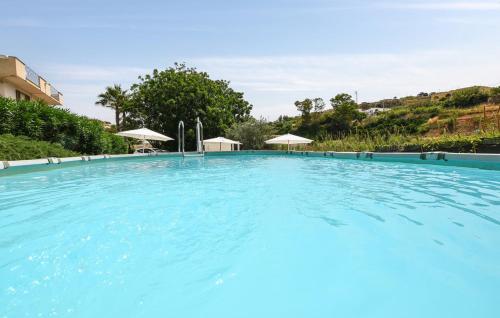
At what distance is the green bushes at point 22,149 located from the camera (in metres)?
9.15

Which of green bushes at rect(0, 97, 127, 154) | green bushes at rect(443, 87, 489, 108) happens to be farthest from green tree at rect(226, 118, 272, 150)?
green bushes at rect(443, 87, 489, 108)

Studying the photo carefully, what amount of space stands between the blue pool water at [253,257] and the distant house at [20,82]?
17554 mm

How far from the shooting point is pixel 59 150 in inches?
464

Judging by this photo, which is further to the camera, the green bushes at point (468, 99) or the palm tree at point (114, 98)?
the palm tree at point (114, 98)

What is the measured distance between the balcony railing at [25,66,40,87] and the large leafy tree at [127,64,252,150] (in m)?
8.96

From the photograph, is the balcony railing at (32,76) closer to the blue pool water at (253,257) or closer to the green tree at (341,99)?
the blue pool water at (253,257)

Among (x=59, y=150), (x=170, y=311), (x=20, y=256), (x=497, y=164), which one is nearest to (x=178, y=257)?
(x=170, y=311)

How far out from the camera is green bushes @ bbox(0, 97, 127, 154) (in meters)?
11.4

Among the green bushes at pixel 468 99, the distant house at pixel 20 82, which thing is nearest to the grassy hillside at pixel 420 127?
the green bushes at pixel 468 99

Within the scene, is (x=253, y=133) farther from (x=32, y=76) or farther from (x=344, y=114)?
(x=344, y=114)

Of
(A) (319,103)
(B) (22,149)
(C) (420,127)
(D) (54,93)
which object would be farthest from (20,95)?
(A) (319,103)

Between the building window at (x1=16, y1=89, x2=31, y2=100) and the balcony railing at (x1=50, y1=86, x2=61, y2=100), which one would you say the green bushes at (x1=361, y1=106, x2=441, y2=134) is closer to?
the building window at (x1=16, y1=89, x2=31, y2=100)

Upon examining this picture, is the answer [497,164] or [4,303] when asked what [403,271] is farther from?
[497,164]

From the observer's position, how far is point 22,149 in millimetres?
9727
